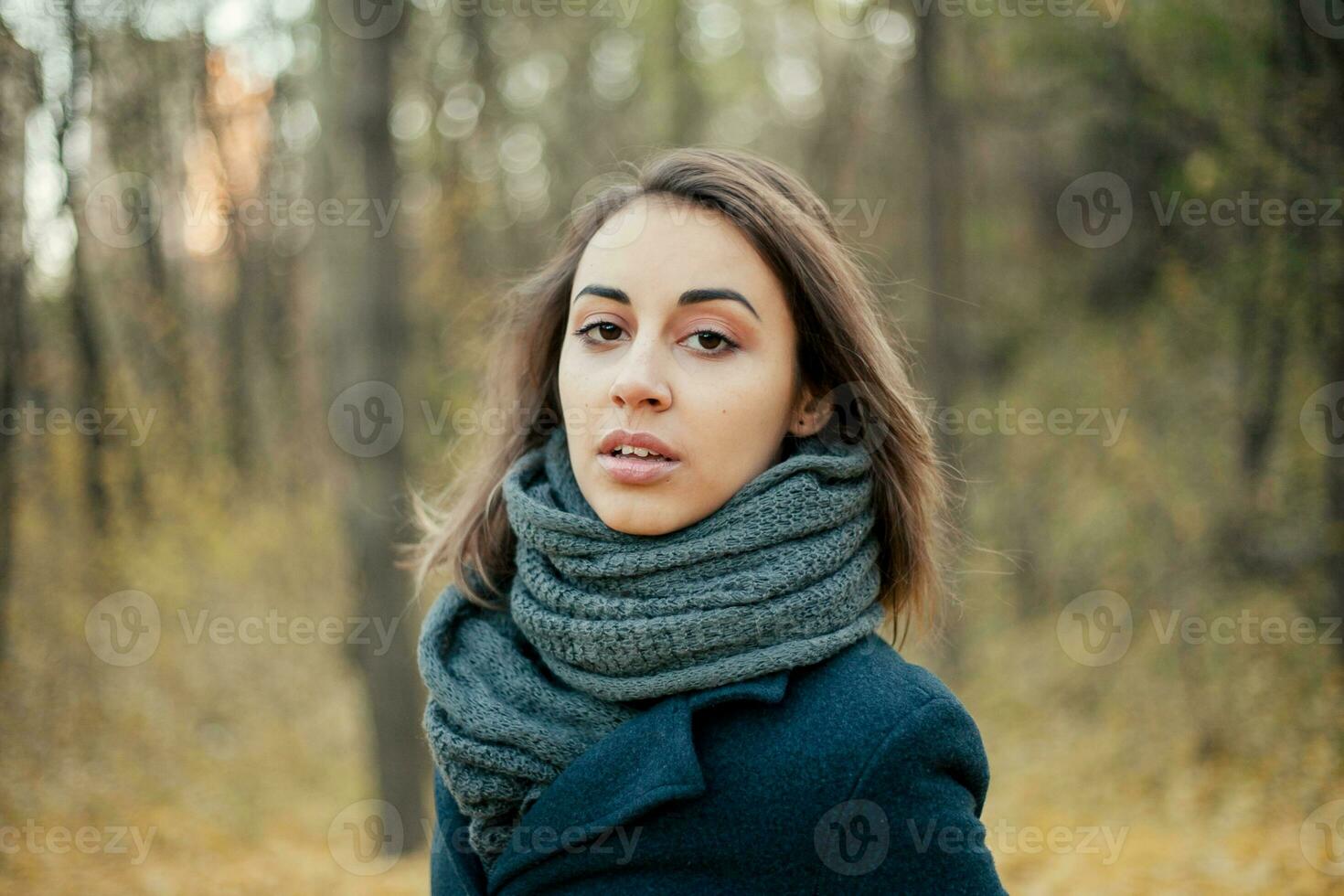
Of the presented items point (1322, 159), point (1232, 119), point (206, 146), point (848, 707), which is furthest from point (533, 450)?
point (1232, 119)

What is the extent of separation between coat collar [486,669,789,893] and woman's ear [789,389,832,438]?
452mm

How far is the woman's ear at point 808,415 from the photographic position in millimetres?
1902

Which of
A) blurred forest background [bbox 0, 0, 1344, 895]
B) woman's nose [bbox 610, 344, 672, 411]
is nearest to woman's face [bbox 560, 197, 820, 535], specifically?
woman's nose [bbox 610, 344, 672, 411]

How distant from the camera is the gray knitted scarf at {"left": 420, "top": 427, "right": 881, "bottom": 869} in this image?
1.66m

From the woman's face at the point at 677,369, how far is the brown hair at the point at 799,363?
0.05 m

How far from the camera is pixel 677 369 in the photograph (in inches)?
68.9

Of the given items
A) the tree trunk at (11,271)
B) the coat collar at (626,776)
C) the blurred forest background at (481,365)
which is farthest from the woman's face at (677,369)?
the tree trunk at (11,271)

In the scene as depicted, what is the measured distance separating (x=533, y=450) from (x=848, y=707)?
2.87 ft

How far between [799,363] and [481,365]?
2.60 meters

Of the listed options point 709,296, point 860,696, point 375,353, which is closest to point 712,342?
point 709,296

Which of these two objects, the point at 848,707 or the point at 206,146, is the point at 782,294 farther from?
the point at 206,146

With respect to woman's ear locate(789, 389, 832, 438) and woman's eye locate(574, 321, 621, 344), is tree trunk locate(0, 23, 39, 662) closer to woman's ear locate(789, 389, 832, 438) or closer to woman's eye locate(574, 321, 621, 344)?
woman's eye locate(574, 321, 621, 344)

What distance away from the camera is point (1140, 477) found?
834cm

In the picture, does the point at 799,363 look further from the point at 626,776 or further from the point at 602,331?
the point at 626,776
